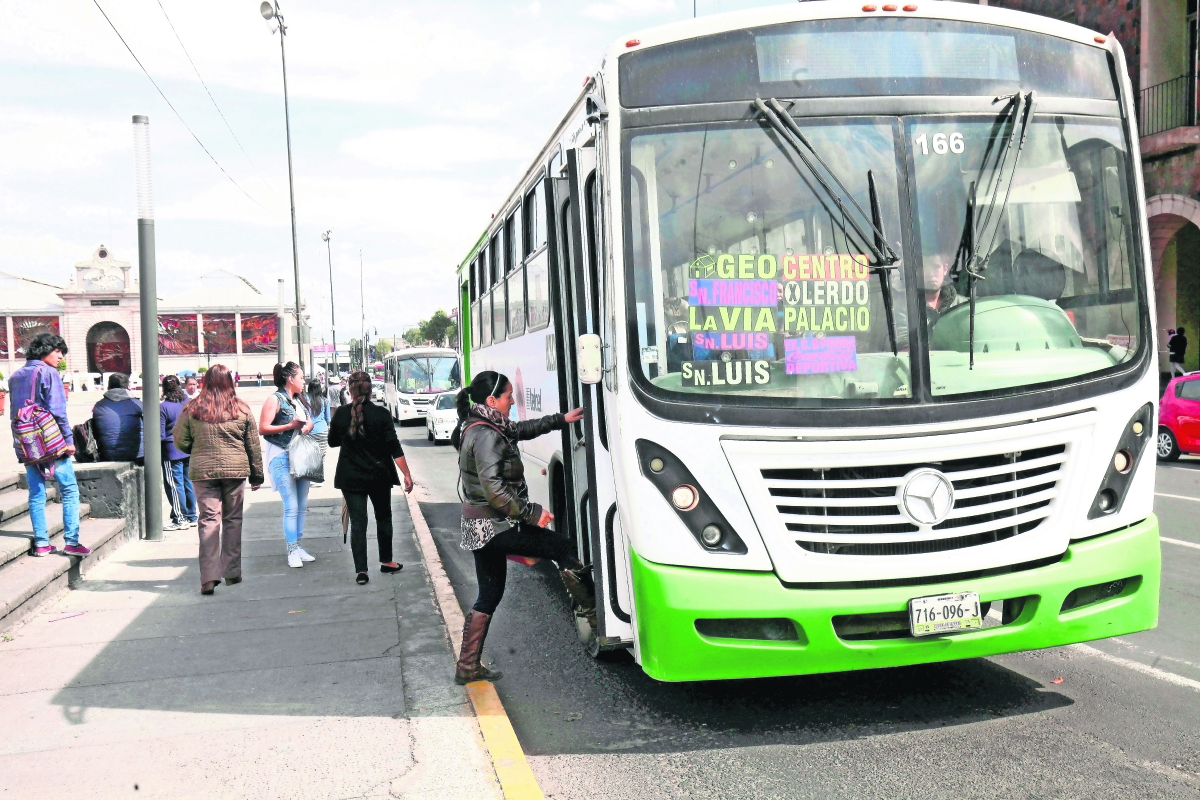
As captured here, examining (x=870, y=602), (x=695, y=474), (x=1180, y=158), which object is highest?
(x=1180, y=158)

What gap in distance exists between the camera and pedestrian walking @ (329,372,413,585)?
8453 mm

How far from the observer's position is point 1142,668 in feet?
18.2

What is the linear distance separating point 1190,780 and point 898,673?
5.71ft

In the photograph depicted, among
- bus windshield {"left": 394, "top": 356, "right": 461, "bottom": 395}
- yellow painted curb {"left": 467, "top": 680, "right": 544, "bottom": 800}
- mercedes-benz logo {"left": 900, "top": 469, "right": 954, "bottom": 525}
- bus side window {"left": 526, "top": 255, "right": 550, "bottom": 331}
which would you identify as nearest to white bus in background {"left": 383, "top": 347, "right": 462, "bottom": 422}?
bus windshield {"left": 394, "top": 356, "right": 461, "bottom": 395}

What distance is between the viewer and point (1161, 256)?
24.0 metres

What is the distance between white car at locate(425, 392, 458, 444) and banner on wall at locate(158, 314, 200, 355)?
9430cm

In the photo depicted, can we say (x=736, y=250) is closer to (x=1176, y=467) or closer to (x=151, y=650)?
(x=151, y=650)

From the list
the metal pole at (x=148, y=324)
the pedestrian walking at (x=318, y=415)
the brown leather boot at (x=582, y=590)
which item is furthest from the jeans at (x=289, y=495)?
the brown leather boot at (x=582, y=590)

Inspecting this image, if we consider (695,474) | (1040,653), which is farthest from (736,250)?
(1040,653)

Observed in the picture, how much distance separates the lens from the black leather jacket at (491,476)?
18.1 feet

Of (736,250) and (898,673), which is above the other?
(736,250)

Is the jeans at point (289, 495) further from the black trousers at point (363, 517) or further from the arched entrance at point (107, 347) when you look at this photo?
the arched entrance at point (107, 347)

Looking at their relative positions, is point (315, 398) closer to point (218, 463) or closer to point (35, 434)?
point (218, 463)

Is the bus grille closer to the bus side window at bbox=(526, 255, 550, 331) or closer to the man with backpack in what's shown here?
the bus side window at bbox=(526, 255, 550, 331)
